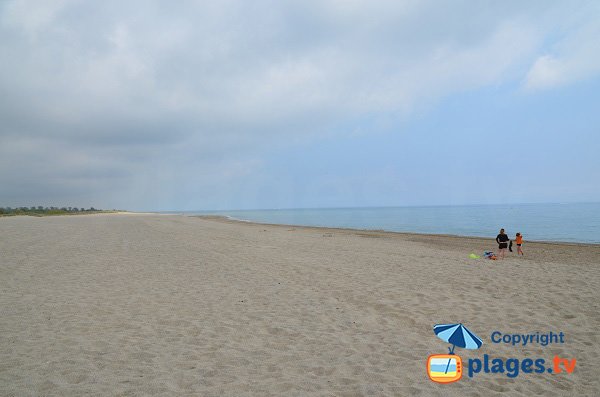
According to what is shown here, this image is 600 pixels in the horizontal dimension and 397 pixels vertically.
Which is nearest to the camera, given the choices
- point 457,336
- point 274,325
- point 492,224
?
point 457,336

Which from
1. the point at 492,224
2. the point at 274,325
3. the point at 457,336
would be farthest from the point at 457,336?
the point at 492,224

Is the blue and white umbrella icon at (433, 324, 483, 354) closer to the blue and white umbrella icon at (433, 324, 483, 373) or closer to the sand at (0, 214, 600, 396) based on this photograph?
the blue and white umbrella icon at (433, 324, 483, 373)

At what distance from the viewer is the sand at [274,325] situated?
4.47 meters

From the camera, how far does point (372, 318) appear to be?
7082 millimetres

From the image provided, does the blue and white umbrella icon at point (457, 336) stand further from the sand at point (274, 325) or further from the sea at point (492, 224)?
the sea at point (492, 224)

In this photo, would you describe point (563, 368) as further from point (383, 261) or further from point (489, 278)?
point (383, 261)

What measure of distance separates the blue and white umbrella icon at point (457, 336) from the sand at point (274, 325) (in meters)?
0.17

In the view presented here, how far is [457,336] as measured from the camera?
247 inches

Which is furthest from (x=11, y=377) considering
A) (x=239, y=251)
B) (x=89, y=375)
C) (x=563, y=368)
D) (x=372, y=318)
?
(x=239, y=251)

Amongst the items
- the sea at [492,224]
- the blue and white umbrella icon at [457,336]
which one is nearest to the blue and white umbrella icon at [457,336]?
the blue and white umbrella icon at [457,336]

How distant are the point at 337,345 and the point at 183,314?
3299mm

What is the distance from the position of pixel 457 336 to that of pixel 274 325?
3.27 metres

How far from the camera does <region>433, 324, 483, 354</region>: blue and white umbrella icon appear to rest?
5.93 metres

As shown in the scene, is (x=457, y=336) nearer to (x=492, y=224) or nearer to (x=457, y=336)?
(x=457, y=336)
